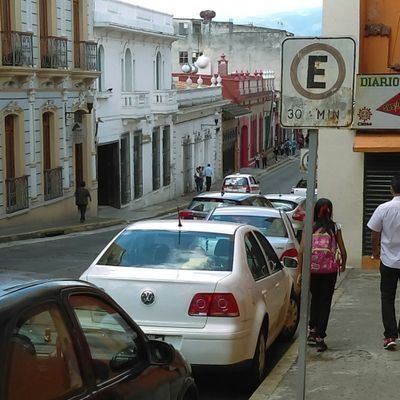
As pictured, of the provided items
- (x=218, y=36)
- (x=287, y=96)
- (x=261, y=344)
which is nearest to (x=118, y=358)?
(x=287, y=96)

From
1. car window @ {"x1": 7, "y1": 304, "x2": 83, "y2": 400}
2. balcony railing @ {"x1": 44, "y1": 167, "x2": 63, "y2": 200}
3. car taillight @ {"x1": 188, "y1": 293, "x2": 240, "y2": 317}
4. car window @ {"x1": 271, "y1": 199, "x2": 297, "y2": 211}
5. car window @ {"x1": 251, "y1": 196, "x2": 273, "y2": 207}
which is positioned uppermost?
car window @ {"x1": 7, "y1": 304, "x2": 83, "y2": 400}

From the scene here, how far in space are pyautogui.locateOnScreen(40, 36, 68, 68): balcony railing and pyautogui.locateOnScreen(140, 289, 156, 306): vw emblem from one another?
22.4 metres

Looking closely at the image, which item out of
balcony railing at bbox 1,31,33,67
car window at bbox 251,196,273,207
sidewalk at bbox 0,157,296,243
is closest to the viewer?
car window at bbox 251,196,273,207

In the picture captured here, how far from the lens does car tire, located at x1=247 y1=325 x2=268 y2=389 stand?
783 cm

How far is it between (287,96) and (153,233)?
286 centimetres

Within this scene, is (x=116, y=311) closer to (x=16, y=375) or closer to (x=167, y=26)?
(x=16, y=375)

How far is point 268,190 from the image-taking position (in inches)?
1847

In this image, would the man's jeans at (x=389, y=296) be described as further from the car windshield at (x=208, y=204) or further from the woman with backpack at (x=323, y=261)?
the car windshield at (x=208, y=204)

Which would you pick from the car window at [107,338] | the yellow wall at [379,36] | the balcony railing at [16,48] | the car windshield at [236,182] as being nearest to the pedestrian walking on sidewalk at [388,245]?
the car window at [107,338]

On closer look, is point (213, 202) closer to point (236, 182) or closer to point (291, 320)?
point (291, 320)

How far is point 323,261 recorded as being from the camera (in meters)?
8.60

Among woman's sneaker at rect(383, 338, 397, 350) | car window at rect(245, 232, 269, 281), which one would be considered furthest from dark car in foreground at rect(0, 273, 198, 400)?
woman's sneaker at rect(383, 338, 397, 350)

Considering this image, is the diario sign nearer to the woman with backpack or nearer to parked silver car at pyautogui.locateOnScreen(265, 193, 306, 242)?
parked silver car at pyautogui.locateOnScreen(265, 193, 306, 242)

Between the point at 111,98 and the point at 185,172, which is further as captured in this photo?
the point at 185,172
